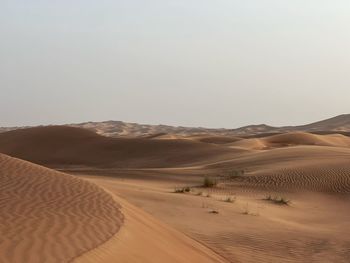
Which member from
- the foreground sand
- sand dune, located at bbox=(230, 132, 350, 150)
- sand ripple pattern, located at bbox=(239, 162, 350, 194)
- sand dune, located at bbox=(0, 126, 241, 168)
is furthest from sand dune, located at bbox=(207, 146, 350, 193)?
sand dune, located at bbox=(230, 132, 350, 150)

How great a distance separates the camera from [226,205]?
15.9 meters

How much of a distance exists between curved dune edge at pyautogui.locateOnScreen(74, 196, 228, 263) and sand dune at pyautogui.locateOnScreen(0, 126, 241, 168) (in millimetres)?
23803

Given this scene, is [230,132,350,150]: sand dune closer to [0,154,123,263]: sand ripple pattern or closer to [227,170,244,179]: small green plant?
[227,170,244,179]: small green plant

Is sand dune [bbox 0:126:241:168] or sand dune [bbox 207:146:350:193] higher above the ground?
sand dune [bbox 0:126:241:168]

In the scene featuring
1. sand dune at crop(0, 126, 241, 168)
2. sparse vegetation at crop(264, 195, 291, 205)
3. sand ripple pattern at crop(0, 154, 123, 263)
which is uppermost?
sand dune at crop(0, 126, 241, 168)

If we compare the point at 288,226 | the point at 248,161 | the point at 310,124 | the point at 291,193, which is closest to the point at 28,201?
the point at 288,226

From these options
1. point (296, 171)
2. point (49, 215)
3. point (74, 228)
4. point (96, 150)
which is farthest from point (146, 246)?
point (96, 150)

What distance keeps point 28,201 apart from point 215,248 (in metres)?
3.20

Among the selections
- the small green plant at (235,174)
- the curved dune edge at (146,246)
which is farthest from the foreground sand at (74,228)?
the small green plant at (235,174)

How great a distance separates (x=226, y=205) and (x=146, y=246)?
8238 mm

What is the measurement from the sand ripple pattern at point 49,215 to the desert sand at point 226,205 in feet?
0.53

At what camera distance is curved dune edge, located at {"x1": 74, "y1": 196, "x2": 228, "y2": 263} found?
682cm

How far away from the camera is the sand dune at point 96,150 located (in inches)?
1451

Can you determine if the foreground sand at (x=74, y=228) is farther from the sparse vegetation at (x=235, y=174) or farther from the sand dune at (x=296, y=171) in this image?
the sparse vegetation at (x=235, y=174)
